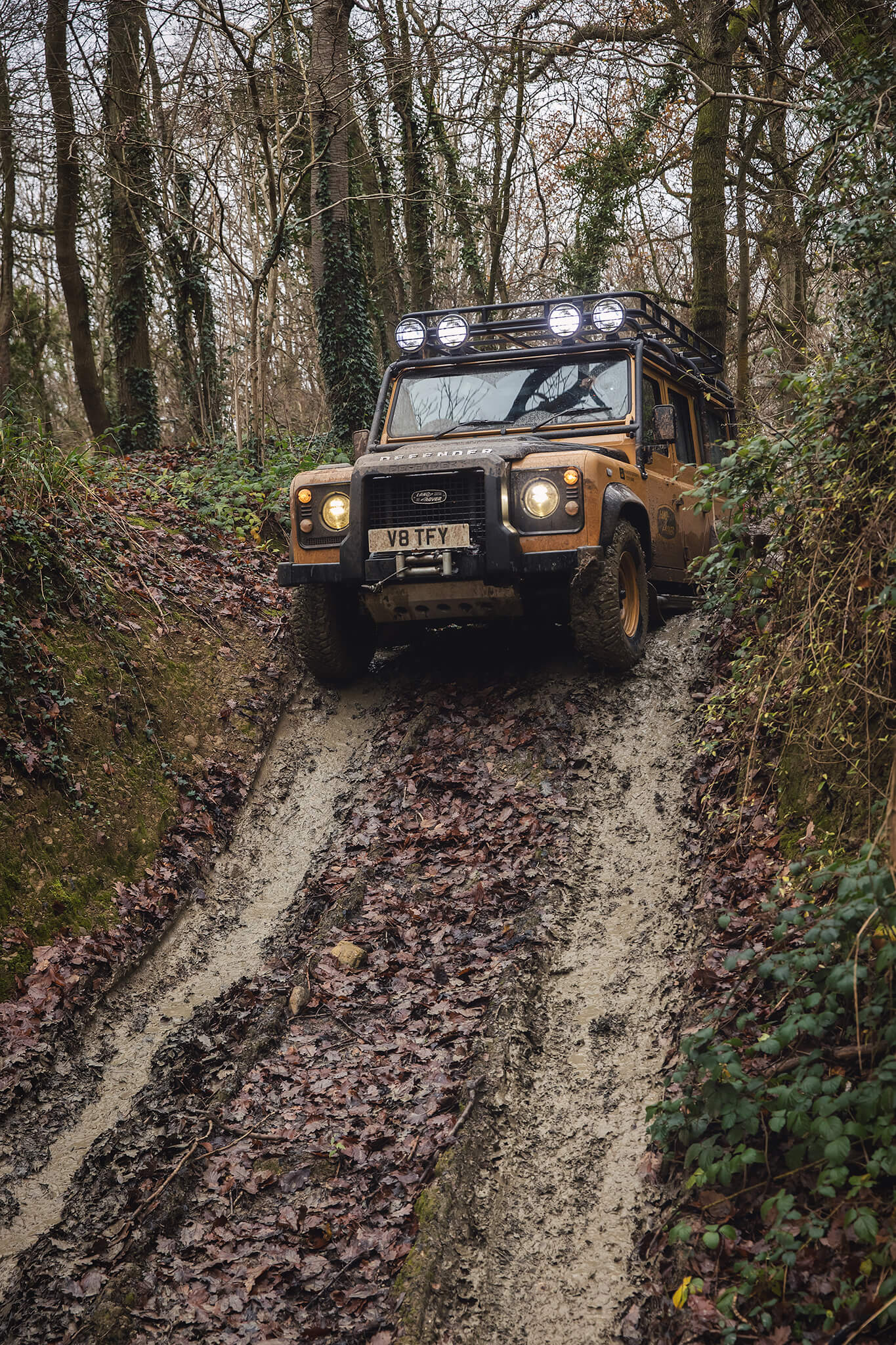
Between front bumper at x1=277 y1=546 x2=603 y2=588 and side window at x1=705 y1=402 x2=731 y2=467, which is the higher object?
side window at x1=705 y1=402 x2=731 y2=467

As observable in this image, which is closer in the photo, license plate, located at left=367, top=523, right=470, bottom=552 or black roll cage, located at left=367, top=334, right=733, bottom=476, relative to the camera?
license plate, located at left=367, top=523, right=470, bottom=552

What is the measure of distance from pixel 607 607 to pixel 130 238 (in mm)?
10246

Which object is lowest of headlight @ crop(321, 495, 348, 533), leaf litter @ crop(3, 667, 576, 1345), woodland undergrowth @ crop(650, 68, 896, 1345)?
leaf litter @ crop(3, 667, 576, 1345)

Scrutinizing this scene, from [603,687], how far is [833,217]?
9.59 feet

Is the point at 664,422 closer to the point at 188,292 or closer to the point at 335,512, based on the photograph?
the point at 335,512

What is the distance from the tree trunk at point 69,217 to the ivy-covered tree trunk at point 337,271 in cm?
312

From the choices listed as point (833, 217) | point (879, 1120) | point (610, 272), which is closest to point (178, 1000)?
point (879, 1120)

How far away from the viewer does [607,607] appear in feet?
19.9

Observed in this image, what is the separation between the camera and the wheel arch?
602 cm

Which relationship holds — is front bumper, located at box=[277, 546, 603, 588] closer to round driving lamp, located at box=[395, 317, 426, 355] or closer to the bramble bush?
round driving lamp, located at box=[395, 317, 426, 355]

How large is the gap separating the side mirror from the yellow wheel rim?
81 cm

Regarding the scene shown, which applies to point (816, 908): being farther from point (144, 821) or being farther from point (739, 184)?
point (739, 184)

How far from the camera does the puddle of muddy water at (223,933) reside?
3742 mm

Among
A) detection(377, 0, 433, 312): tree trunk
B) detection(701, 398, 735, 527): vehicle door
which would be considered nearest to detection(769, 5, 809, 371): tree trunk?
detection(701, 398, 735, 527): vehicle door
